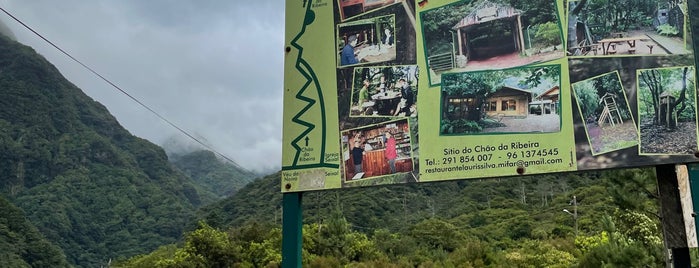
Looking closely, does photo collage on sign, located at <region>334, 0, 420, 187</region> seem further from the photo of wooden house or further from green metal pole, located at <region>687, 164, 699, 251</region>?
green metal pole, located at <region>687, 164, 699, 251</region>

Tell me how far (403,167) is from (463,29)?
3.16 feet

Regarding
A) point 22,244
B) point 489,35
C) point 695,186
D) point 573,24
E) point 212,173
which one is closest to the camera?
point 695,186

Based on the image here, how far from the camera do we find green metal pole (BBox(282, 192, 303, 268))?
352 centimetres

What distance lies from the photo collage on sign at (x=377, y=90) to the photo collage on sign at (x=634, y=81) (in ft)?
3.29

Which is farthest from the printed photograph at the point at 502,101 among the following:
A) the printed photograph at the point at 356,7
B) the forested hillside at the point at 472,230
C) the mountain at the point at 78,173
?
the mountain at the point at 78,173

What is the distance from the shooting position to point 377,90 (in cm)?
360

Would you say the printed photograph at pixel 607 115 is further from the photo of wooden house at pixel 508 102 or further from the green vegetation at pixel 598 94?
the photo of wooden house at pixel 508 102

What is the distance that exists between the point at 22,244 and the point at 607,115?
5566cm

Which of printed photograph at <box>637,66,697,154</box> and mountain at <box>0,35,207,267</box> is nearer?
printed photograph at <box>637,66,697,154</box>

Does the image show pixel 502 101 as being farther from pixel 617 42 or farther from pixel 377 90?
pixel 377 90

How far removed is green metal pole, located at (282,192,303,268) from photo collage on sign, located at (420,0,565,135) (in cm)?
111

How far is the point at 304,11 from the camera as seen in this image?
151 inches

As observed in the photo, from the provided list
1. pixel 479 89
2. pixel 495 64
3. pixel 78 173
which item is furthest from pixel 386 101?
pixel 78 173

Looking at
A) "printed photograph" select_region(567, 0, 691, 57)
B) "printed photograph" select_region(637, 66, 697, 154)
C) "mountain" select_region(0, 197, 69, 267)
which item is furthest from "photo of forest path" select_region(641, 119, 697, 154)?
A: "mountain" select_region(0, 197, 69, 267)
